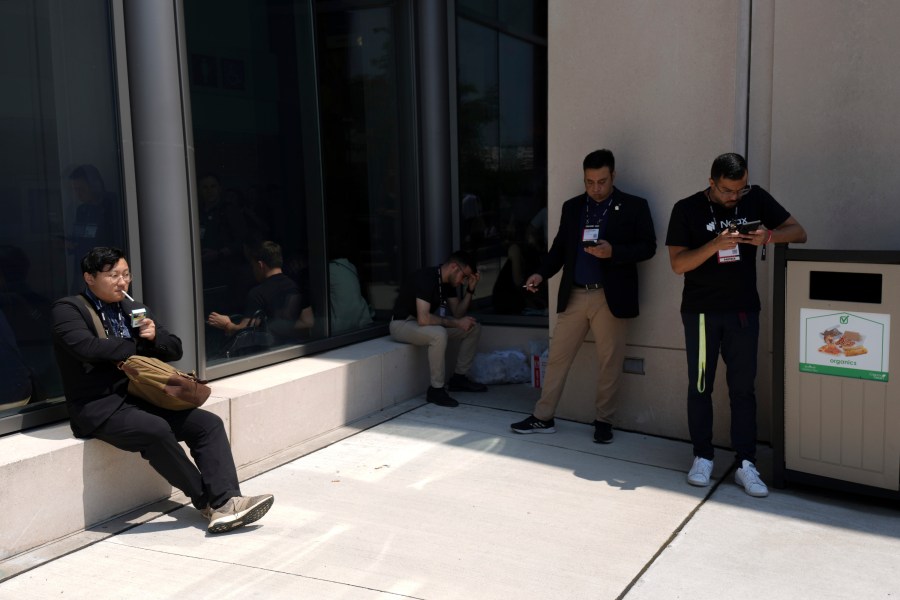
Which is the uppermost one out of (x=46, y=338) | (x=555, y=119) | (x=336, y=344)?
(x=555, y=119)

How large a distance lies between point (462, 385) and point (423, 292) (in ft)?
2.93

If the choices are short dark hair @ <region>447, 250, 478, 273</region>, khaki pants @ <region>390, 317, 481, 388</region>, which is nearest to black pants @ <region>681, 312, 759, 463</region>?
short dark hair @ <region>447, 250, 478, 273</region>

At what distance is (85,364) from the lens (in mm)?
4324

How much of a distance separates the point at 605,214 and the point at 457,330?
1.78 m

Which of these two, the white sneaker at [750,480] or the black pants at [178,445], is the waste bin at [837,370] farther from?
the black pants at [178,445]

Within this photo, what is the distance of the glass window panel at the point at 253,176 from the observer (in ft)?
18.2

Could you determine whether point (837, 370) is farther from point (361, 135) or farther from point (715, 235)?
point (361, 135)

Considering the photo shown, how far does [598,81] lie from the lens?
6055 millimetres

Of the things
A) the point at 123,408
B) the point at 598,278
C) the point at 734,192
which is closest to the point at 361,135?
the point at 598,278

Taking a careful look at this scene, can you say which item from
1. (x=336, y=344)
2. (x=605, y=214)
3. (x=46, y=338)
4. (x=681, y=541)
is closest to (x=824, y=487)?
(x=681, y=541)

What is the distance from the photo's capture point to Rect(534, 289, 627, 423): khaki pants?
227 inches

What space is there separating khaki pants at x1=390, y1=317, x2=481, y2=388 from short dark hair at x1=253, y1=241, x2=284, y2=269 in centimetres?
116

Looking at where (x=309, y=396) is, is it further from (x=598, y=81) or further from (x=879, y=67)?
(x=879, y=67)

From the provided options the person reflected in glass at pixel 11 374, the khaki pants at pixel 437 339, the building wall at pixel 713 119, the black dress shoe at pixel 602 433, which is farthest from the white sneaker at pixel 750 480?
the person reflected in glass at pixel 11 374
